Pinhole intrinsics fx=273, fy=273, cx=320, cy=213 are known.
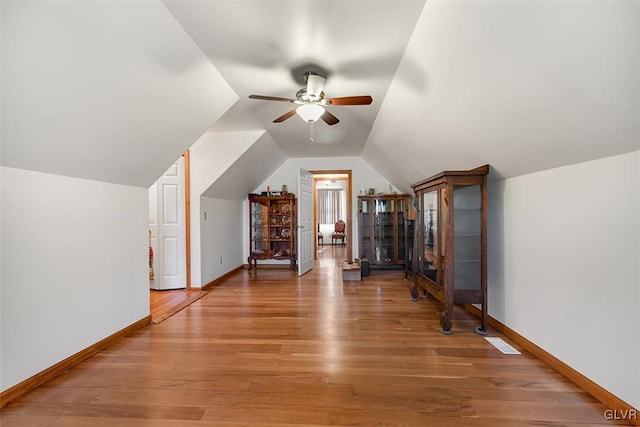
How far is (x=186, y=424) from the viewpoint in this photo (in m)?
1.58

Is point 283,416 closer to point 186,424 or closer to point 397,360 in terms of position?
point 186,424

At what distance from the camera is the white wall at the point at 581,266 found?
5.08 feet

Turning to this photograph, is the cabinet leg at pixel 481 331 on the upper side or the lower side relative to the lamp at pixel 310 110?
lower

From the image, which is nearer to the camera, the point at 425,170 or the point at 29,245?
the point at 29,245

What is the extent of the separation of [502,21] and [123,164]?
2.97 metres

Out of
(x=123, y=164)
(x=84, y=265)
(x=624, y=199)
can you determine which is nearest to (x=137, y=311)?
(x=84, y=265)

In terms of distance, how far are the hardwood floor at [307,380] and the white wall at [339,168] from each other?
3145 millimetres

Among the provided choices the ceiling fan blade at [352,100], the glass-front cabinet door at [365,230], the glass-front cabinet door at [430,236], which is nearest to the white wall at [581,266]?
the glass-front cabinet door at [430,236]

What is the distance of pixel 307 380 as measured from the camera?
196 cm

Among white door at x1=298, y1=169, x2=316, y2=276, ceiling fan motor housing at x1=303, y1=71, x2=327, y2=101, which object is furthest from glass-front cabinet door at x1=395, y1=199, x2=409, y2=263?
ceiling fan motor housing at x1=303, y1=71, x2=327, y2=101

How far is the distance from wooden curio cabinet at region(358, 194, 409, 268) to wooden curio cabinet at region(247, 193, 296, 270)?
1466 millimetres

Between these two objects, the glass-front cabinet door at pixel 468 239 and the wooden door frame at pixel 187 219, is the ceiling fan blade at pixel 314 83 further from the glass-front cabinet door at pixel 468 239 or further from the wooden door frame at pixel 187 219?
the wooden door frame at pixel 187 219

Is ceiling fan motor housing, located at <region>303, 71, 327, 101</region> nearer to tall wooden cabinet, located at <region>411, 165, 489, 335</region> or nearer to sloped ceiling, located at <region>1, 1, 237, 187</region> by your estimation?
sloped ceiling, located at <region>1, 1, 237, 187</region>

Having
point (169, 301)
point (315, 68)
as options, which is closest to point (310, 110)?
point (315, 68)
